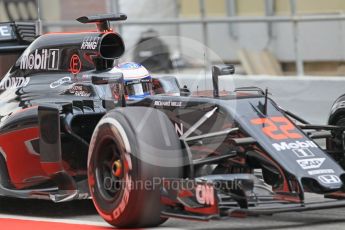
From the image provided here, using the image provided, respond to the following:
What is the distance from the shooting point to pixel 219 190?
738 cm

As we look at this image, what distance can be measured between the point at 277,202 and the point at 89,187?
1.68 metres

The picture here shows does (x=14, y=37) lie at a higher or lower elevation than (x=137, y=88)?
higher

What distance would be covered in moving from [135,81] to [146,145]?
1659 mm

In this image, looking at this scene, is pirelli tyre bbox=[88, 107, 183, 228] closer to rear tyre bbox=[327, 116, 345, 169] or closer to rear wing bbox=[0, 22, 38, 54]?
rear tyre bbox=[327, 116, 345, 169]

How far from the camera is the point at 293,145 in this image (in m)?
7.75

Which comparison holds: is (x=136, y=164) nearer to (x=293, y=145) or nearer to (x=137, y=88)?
(x=293, y=145)

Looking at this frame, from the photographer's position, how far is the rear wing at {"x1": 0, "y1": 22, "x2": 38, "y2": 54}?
1079 cm

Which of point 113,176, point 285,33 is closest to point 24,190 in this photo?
point 113,176

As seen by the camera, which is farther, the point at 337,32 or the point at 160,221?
the point at 337,32

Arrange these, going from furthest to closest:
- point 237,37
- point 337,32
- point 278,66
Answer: point 237,37 → point 278,66 → point 337,32

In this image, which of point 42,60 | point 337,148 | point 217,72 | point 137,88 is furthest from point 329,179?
point 42,60

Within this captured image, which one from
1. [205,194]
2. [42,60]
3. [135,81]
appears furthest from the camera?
[42,60]

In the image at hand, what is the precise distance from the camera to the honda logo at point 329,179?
7.51 metres

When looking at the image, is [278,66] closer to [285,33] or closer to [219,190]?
[285,33]
